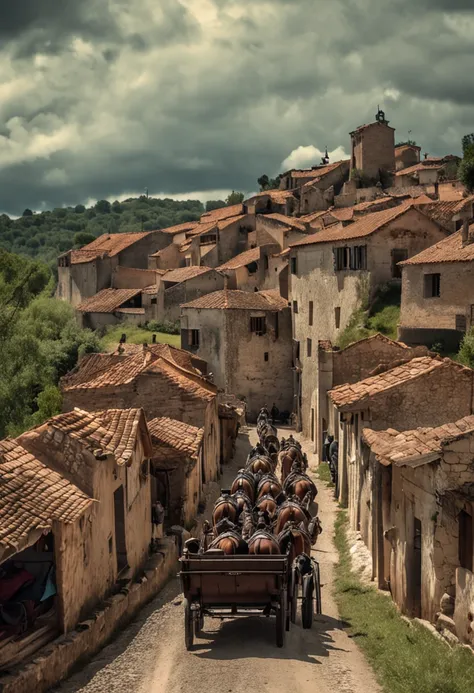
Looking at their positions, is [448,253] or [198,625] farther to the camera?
Answer: [448,253]

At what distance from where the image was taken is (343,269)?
46.7 m

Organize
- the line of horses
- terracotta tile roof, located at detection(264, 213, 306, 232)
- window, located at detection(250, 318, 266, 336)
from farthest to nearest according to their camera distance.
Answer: terracotta tile roof, located at detection(264, 213, 306, 232)
window, located at detection(250, 318, 266, 336)
the line of horses

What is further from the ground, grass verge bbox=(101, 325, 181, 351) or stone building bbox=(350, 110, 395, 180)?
stone building bbox=(350, 110, 395, 180)

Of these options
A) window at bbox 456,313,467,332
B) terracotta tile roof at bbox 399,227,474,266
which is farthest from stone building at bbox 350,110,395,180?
window at bbox 456,313,467,332

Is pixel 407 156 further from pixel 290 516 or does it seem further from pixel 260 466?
pixel 290 516

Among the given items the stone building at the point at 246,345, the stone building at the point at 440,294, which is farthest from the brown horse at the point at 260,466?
the stone building at the point at 246,345

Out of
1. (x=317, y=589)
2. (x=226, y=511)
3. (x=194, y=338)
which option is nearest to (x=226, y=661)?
(x=317, y=589)

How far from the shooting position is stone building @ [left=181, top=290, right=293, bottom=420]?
53594 mm

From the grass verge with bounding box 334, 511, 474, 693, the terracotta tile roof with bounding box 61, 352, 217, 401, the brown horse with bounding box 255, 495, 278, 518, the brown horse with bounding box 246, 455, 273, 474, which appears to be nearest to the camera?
the grass verge with bounding box 334, 511, 474, 693

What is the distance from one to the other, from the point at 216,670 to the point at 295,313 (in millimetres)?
41342

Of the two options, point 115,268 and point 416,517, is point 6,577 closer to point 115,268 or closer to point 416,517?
point 416,517

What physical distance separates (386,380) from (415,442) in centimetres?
841

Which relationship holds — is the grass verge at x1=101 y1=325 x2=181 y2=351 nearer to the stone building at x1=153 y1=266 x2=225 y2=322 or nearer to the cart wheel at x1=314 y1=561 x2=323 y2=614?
the stone building at x1=153 y1=266 x2=225 y2=322

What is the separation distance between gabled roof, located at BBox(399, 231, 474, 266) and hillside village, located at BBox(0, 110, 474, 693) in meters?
0.13
